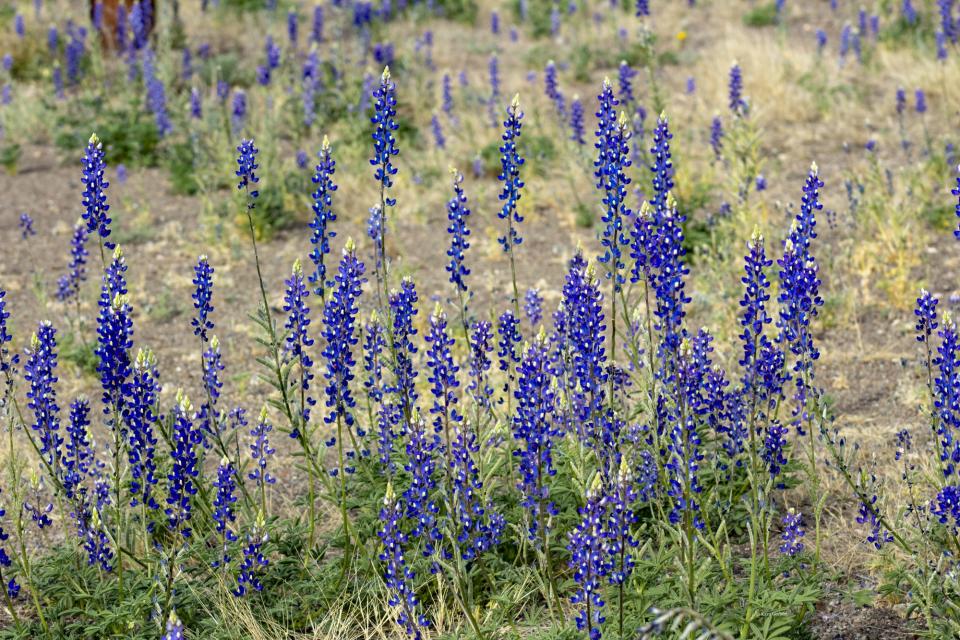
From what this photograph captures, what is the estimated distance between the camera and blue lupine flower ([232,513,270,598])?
4.00 metres

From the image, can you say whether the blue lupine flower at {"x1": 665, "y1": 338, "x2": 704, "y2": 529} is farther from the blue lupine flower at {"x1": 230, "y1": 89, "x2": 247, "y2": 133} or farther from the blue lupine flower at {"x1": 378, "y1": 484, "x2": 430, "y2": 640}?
the blue lupine flower at {"x1": 230, "y1": 89, "x2": 247, "y2": 133}

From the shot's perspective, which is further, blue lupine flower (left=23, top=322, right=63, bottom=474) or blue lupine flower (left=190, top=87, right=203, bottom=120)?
blue lupine flower (left=190, top=87, right=203, bottom=120)

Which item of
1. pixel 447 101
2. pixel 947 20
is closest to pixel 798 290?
pixel 947 20

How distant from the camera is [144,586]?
13.8 ft

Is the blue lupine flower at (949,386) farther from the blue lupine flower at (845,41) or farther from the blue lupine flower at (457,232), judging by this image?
the blue lupine flower at (845,41)

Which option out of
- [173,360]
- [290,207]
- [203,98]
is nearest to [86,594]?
[173,360]

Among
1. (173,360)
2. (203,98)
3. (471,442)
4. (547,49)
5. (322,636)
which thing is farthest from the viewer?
(547,49)

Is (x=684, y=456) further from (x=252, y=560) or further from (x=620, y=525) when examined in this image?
(x=252, y=560)

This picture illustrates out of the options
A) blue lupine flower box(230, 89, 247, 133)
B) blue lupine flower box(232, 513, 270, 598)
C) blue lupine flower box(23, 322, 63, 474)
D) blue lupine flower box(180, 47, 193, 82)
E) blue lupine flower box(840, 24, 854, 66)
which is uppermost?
blue lupine flower box(840, 24, 854, 66)

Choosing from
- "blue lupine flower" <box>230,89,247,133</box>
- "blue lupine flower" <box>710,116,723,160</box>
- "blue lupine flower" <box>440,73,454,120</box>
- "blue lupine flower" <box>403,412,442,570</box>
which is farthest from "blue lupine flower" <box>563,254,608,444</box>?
"blue lupine flower" <box>230,89,247,133</box>

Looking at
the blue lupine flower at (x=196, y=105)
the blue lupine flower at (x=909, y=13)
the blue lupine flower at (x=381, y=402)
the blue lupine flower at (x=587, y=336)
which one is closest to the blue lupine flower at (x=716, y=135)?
the blue lupine flower at (x=381, y=402)

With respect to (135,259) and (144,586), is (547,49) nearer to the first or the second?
(135,259)

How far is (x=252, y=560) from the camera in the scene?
4023 mm

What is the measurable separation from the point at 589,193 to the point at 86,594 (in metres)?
5.85
